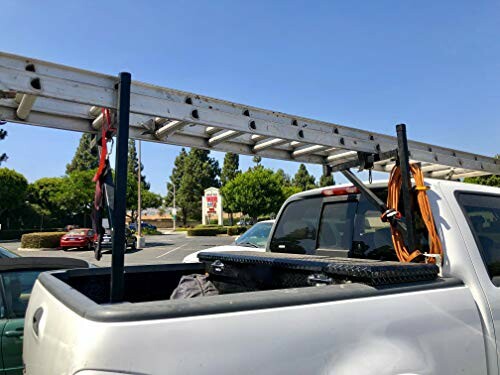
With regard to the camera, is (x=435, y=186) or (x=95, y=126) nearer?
(x=435, y=186)

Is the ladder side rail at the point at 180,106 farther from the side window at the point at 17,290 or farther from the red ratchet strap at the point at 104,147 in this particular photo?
the side window at the point at 17,290

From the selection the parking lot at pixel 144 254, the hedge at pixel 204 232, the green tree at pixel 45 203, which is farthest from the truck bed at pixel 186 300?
the green tree at pixel 45 203

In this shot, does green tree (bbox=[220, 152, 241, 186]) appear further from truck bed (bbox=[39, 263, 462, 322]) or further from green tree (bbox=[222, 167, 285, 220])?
truck bed (bbox=[39, 263, 462, 322])

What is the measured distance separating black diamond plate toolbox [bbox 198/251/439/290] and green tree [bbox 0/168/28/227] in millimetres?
49383

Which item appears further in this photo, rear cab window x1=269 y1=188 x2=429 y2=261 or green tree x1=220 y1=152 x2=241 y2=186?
green tree x1=220 y1=152 x2=241 y2=186

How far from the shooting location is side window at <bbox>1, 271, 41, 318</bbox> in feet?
11.1

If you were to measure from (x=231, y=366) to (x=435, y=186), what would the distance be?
1.81m

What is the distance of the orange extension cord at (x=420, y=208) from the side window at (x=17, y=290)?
3.02 m

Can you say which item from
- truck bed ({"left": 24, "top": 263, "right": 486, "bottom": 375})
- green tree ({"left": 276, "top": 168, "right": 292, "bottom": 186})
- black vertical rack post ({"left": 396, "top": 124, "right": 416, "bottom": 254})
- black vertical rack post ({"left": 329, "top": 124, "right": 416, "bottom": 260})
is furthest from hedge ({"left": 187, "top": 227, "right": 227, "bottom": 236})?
truck bed ({"left": 24, "top": 263, "right": 486, "bottom": 375})

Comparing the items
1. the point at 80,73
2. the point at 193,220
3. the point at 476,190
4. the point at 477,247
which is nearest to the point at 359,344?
the point at 477,247

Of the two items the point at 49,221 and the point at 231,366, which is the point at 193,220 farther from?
the point at 231,366

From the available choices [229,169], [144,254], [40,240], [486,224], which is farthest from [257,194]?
[486,224]

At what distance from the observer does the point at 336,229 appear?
11.1 feet

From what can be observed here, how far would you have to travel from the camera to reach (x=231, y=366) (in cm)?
140
